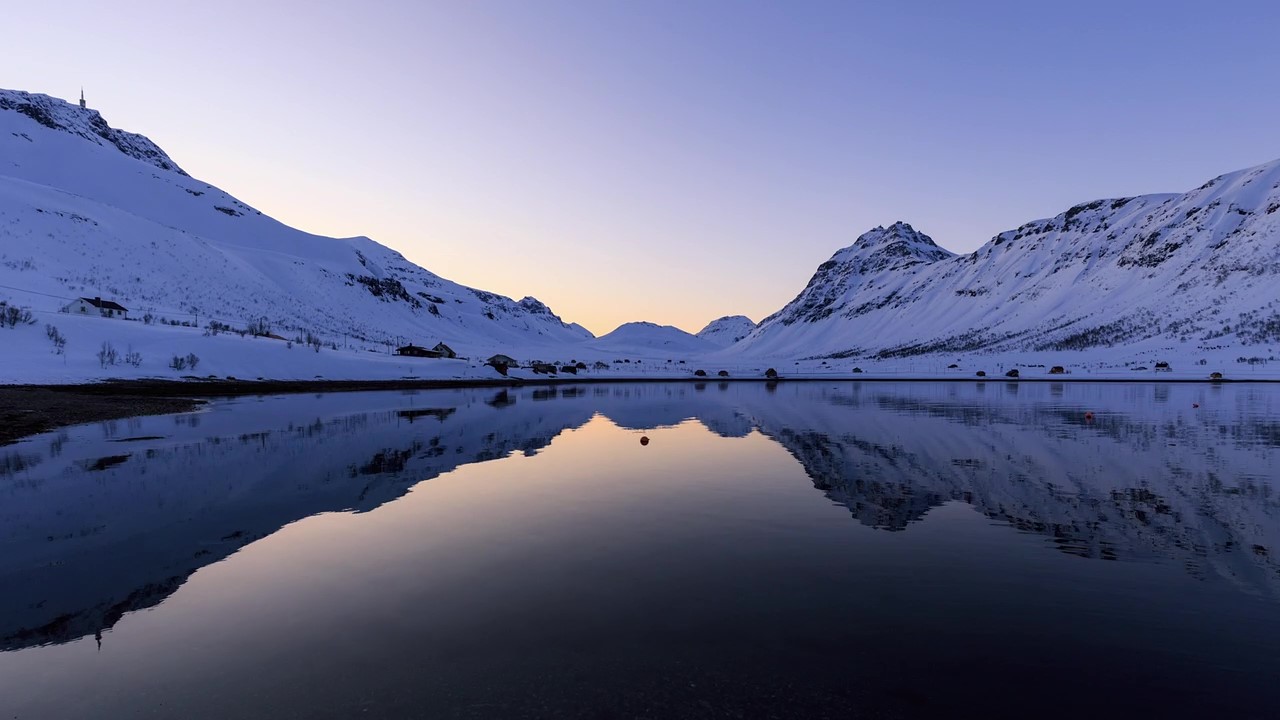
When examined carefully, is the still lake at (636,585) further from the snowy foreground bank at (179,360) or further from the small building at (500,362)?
the small building at (500,362)

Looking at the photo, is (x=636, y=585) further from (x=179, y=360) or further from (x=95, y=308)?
(x=95, y=308)

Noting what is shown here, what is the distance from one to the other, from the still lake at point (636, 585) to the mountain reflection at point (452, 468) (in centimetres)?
12

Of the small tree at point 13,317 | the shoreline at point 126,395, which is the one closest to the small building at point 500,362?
the shoreline at point 126,395

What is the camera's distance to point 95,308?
83938 mm

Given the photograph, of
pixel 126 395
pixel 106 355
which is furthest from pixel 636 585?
pixel 106 355

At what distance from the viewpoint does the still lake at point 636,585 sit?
6594 mm

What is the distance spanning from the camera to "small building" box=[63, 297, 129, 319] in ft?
266

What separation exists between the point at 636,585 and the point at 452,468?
12059 mm

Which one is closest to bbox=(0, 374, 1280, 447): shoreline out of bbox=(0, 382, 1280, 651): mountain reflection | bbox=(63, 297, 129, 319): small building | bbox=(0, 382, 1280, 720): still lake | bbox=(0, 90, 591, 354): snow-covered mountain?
bbox=(0, 382, 1280, 651): mountain reflection

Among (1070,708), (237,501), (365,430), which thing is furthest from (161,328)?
(1070,708)

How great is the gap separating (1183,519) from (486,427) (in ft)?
90.2

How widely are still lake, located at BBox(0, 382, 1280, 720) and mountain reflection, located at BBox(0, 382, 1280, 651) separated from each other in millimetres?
119

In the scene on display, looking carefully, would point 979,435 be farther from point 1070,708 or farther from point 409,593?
point 409,593

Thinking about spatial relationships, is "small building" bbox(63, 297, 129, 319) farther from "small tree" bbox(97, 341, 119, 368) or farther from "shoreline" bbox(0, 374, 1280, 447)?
"shoreline" bbox(0, 374, 1280, 447)
